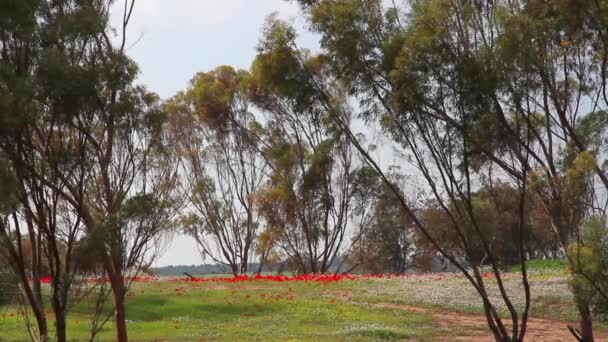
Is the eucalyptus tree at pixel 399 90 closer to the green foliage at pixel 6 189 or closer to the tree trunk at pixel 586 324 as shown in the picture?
the tree trunk at pixel 586 324

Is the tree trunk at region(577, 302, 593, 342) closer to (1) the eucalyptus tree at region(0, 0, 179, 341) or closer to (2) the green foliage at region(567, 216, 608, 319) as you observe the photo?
(2) the green foliage at region(567, 216, 608, 319)

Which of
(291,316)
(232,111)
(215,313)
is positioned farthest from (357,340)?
(232,111)

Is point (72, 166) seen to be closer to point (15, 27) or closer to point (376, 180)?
point (15, 27)

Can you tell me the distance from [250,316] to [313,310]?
1.72 metres

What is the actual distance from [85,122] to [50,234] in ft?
5.66

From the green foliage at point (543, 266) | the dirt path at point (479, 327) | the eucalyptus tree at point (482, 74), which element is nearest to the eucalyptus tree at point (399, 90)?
the eucalyptus tree at point (482, 74)

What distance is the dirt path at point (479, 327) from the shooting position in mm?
18078

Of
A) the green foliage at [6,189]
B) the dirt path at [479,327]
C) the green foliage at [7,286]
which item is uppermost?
the green foliage at [6,189]

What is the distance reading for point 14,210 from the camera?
436 inches

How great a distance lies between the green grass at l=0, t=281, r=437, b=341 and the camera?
18.0 m

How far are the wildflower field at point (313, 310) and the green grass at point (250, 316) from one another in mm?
25

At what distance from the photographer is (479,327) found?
19812 mm

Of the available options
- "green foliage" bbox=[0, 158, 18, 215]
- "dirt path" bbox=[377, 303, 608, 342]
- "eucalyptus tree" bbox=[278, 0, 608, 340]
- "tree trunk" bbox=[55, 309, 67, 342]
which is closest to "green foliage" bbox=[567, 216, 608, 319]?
"eucalyptus tree" bbox=[278, 0, 608, 340]

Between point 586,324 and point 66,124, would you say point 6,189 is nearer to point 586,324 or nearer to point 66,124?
point 66,124
